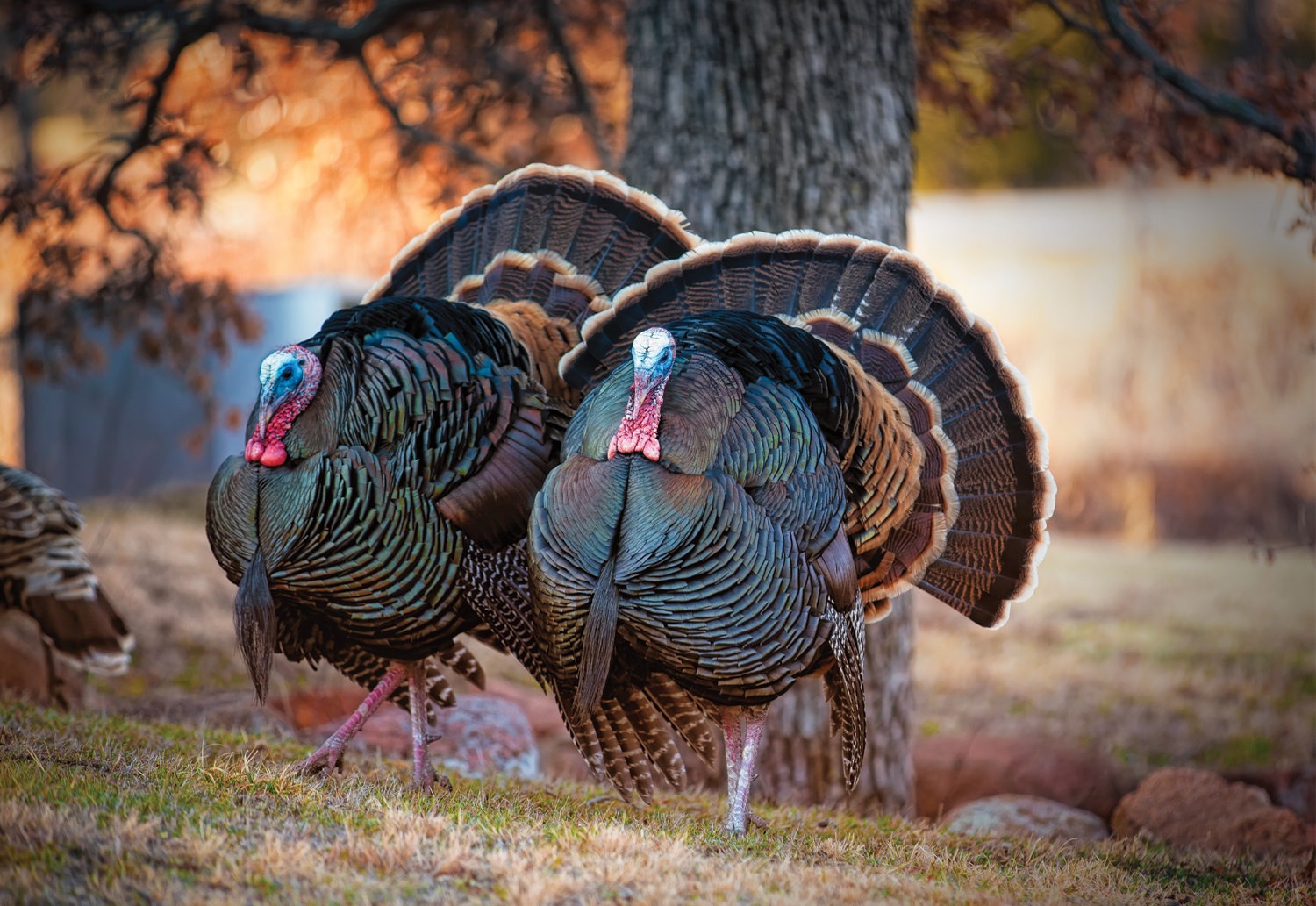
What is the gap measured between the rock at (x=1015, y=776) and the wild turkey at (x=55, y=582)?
13.0ft

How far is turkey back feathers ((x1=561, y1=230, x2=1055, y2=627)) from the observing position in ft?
12.2

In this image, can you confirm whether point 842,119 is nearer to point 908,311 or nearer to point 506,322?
point 908,311

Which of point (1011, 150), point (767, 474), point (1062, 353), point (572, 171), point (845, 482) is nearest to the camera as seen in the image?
point (767, 474)

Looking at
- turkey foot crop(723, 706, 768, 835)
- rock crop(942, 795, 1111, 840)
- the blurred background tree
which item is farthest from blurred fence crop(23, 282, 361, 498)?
turkey foot crop(723, 706, 768, 835)

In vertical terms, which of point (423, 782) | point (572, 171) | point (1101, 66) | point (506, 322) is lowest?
point (423, 782)

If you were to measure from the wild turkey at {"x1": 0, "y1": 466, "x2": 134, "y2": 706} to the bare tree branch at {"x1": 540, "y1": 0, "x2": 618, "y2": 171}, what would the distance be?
3252 millimetres

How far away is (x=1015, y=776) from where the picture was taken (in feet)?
18.3

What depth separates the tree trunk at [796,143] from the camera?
4.82m

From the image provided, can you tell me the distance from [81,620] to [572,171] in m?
3.10

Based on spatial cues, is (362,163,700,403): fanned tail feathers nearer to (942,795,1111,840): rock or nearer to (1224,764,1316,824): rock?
(942,795,1111,840): rock

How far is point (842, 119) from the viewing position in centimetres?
484

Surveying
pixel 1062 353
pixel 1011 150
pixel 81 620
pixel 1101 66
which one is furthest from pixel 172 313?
pixel 1011 150

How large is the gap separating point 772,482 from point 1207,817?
2883 millimetres

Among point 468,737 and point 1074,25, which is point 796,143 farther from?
point 468,737
